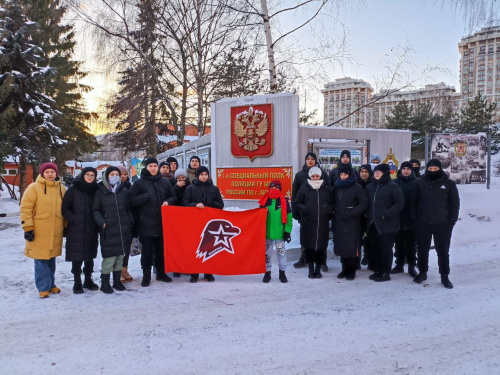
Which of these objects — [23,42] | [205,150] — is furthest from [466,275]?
[23,42]

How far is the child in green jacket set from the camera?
531cm

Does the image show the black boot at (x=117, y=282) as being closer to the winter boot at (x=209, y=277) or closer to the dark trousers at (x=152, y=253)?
the dark trousers at (x=152, y=253)

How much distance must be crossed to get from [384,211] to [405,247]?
40.4 inches

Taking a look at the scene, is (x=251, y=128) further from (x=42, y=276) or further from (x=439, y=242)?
(x=42, y=276)

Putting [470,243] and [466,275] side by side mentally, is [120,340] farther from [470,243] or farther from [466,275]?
[470,243]

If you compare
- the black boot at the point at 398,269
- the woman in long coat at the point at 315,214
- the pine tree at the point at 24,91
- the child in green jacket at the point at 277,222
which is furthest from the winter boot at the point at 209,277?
the pine tree at the point at 24,91

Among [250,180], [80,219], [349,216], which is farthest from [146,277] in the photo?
[250,180]

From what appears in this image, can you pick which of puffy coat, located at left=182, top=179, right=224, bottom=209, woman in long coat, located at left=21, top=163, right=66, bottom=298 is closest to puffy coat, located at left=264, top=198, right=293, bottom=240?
puffy coat, located at left=182, top=179, right=224, bottom=209

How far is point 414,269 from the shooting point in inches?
221

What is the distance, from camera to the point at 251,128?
8.24m

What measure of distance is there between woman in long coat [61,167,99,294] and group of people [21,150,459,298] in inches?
0.5

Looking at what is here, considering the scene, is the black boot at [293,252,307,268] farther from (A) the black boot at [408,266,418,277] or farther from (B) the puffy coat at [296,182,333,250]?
(A) the black boot at [408,266,418,277]

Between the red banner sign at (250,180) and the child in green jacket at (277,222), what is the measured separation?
2.46 meters

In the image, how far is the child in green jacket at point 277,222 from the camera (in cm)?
531
